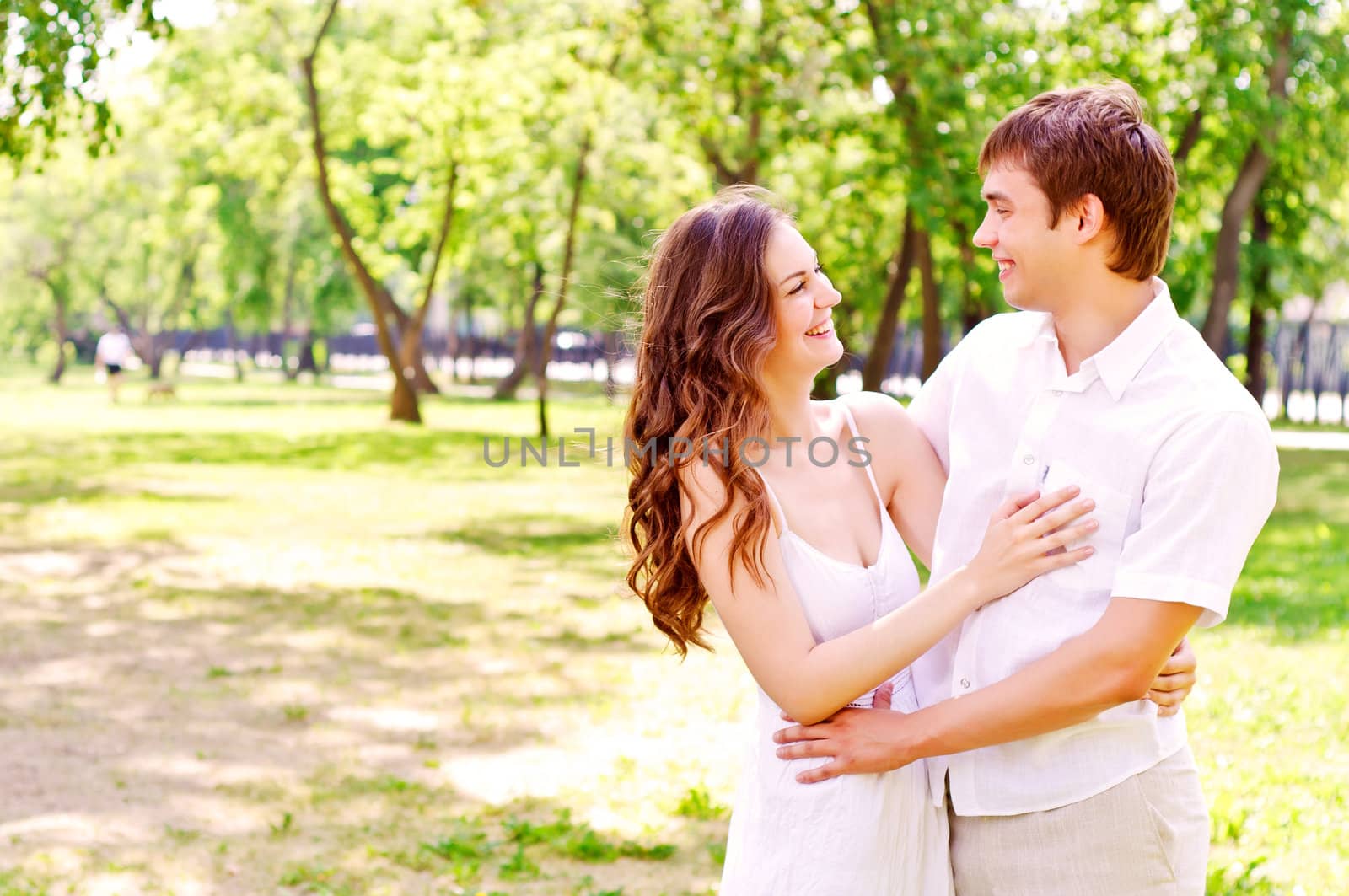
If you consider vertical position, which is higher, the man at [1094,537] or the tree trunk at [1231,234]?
the tree trunk at [1231,234]

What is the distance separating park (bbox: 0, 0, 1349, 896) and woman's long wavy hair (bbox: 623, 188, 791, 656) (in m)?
0.33

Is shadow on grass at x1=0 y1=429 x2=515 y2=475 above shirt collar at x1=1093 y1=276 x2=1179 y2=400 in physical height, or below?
below

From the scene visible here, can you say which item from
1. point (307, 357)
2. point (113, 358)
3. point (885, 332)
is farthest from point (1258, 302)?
point (307, 357)

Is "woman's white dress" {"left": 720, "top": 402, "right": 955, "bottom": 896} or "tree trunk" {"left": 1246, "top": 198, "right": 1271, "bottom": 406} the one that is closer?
"woman's white dress" {"left": 720, "top": 402, "right": 955, "bottom": 896}

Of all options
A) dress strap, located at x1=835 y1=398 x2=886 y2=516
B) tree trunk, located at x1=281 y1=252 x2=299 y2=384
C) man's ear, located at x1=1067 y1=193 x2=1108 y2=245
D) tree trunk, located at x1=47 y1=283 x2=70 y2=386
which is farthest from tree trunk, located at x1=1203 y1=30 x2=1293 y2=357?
tree trunk, located at x1=47 y1=283 x2=70 y2=386

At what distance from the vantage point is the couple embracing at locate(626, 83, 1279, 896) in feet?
7.34

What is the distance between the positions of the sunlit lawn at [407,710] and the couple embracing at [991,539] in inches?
39.2

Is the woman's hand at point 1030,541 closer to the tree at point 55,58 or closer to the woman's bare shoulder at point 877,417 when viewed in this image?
the woman's bare shoulder at point 877,417

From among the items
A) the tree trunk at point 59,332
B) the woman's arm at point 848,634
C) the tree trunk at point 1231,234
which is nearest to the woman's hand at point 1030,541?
the woman's arm at point 848,634

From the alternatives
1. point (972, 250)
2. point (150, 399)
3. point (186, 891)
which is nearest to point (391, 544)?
point (972, 250)

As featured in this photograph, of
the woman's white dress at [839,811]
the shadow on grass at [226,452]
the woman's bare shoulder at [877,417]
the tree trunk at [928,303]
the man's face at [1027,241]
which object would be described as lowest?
the shadow on grass at [226,452]

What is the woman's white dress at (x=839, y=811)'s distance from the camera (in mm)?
2512

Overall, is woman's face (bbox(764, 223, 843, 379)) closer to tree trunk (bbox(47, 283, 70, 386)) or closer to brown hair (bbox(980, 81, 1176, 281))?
brown hair (bbox(980, 81, 1176, 281))

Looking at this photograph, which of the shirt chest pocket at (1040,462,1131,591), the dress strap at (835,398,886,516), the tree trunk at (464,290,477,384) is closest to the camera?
the shirt chest pocket at (1040,462,1131,591)
